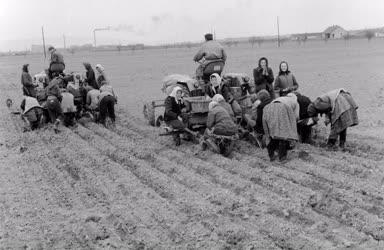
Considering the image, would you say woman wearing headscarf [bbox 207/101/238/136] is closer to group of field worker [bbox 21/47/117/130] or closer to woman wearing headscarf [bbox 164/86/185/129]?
woman wearing headscarf [bbox 164/86/185/129]

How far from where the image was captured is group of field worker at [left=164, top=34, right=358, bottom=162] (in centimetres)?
837

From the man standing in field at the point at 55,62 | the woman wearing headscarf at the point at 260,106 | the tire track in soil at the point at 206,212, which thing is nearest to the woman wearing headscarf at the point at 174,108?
the woman wearing headscarf at the point at 260,106

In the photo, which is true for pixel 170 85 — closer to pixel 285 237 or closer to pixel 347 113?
pixel 347 113

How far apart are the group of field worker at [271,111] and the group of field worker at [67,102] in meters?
2.58

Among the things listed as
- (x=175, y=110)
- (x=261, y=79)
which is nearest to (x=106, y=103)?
(x=175, y=110)

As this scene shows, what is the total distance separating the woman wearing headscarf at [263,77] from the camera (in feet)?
35.9

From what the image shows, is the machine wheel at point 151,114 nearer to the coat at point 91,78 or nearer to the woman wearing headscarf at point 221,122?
the coat at point 91,78

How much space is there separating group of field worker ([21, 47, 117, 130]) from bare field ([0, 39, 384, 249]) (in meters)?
1.13

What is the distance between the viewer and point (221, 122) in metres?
9.05

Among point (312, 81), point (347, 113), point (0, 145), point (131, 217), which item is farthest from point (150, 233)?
point (312, 81)

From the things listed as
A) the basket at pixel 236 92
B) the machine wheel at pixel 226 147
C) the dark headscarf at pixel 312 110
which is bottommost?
the machine wheel at pixel 226 147

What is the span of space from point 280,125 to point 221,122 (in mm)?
1173

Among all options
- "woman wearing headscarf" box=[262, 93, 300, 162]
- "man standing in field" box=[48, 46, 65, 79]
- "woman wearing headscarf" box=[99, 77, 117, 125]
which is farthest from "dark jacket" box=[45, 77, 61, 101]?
Answer: "woman wearing headscarf" box=[262, 93, 300, 162]

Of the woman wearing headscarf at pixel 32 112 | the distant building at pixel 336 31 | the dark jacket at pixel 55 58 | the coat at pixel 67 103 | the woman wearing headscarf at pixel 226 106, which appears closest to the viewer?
the woman wearing headscarf at pixel 226 106
